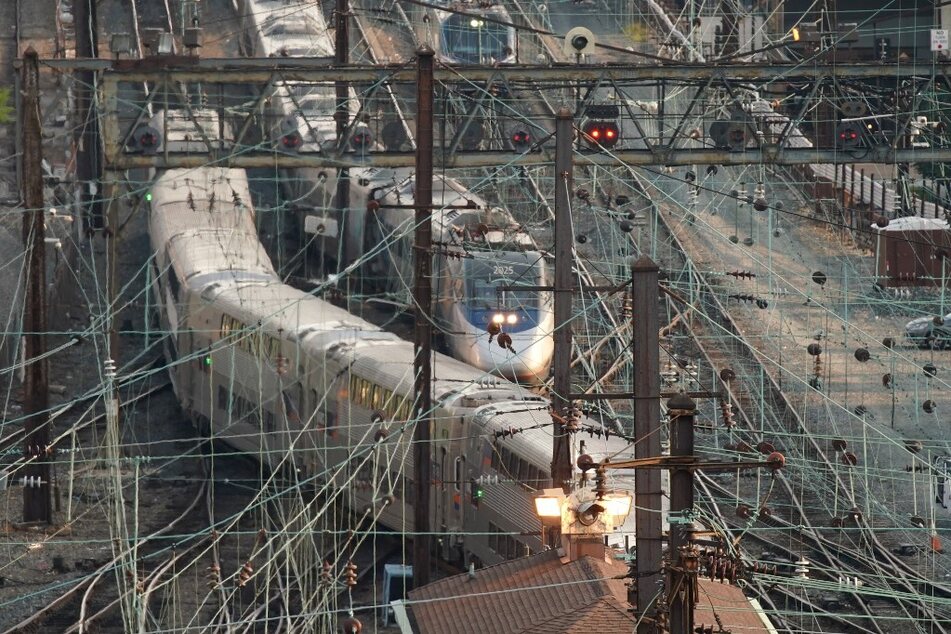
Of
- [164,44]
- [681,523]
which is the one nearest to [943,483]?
[164,44]

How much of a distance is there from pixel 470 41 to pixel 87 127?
1270 cm

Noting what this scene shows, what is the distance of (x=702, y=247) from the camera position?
4712 cm

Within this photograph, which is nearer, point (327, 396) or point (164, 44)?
point (327, 396)

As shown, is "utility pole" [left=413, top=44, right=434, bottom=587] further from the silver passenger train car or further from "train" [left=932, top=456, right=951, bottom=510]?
the silver passenger train car

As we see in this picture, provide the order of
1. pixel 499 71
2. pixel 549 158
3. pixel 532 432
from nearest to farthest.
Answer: pixel 532 432 → pixel 499 71 → pixel 549 158

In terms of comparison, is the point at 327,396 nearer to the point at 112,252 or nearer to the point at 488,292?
the point at 112,252

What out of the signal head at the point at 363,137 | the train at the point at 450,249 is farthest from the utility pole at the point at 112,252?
the signal head at the point at 363,137

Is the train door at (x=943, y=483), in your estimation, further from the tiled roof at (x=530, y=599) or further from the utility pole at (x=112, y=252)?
the tiled roof at (x=530, y=599)

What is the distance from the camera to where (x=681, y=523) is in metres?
13.8

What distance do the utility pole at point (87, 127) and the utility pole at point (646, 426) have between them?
74.8 feet

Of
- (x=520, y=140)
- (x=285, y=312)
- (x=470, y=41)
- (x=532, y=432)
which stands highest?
(x=470, y=41)

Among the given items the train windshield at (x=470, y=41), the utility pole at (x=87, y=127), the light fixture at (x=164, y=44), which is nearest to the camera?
the light fixture at (x=164, y=44)

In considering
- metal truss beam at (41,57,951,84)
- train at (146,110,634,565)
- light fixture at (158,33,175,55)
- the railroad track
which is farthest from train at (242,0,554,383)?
the railroad track

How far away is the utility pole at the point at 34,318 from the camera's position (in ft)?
102
